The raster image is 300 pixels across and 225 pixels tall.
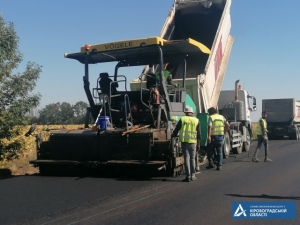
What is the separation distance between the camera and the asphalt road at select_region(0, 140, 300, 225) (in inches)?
232

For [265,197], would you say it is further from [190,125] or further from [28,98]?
[28,98]

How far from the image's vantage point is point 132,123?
392 inches

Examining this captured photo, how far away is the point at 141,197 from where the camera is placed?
7227 millimetres

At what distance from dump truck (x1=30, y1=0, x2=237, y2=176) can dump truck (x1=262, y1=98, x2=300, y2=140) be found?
16.3 m

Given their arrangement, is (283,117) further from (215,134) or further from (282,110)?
(215,134)

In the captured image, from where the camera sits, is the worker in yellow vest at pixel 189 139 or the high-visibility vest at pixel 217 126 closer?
the worker in yellow vest at pixel 189 139

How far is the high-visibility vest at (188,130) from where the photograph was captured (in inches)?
353

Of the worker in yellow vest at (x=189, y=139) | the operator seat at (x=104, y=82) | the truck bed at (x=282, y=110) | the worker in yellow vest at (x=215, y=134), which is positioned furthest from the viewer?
the truck bed at (x=282, y=110)

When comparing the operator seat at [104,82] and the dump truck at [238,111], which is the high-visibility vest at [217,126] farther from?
the dump truck at [238,111]

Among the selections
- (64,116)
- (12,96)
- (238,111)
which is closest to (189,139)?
(12,96)

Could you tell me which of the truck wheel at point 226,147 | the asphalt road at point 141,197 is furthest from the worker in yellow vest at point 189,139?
the truck wheel at point 226,147

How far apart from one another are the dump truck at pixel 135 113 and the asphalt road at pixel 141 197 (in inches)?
18.0

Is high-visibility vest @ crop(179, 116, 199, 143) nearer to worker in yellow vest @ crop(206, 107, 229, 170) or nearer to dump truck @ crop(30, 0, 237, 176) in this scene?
dump truck @ crop(30, 0, 237, 176)

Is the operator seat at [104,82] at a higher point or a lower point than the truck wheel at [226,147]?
higher
